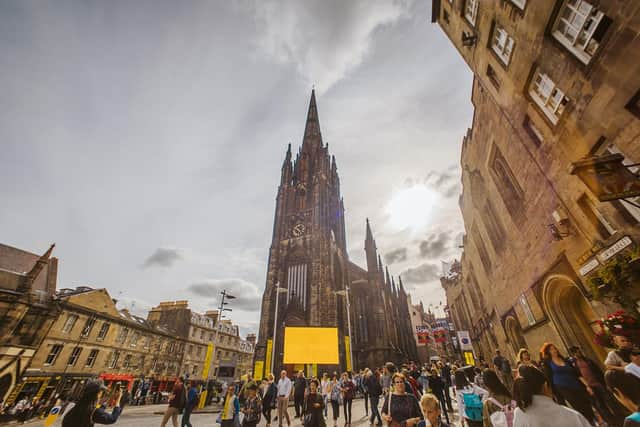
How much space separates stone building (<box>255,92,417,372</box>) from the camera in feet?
86.9

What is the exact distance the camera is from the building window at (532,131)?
750cm

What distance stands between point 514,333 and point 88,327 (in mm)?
31295

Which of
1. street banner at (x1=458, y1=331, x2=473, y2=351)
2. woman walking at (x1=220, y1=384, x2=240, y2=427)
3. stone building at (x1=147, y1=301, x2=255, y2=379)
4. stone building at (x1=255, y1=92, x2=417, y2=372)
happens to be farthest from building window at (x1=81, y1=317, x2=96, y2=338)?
street banner at (x1=458, y1=331, x2=473, y2=351)

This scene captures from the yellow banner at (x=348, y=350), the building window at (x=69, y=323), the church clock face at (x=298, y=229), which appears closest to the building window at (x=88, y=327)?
the building window at (x=69, y=323)

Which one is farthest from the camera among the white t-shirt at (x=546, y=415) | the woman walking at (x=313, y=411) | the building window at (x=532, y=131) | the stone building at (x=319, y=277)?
the stone building at (x=319, y=277)

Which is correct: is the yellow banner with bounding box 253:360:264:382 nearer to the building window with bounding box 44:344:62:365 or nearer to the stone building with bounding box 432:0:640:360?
the building window with bounding box 44:344:62:365

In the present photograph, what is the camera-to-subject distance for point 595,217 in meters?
5.90

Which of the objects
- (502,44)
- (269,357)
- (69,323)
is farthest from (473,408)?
(69,323)

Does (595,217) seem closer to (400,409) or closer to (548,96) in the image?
(548,96)

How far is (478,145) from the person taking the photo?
39.1 ft

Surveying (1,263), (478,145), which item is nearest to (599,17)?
(478,145)

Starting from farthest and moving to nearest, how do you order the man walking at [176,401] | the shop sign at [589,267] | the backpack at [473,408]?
the man walking at [176,401], the shop sign at [589,267], the backpack at [473,408]

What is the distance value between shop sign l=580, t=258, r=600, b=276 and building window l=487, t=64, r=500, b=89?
6.36 meters

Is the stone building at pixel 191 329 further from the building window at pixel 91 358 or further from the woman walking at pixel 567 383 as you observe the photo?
the woman walking at pixel 567 383
